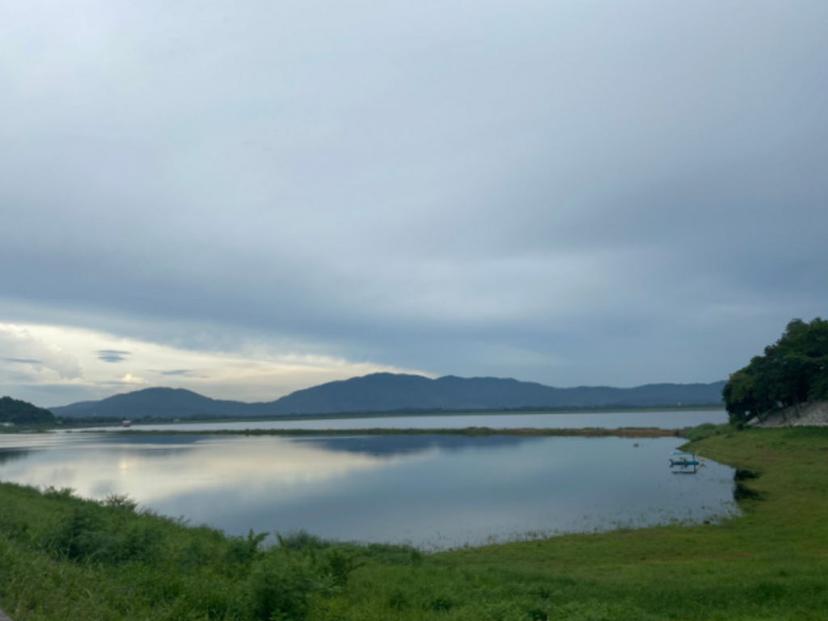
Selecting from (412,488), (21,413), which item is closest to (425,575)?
(412,488)

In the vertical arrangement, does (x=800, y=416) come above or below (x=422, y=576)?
above

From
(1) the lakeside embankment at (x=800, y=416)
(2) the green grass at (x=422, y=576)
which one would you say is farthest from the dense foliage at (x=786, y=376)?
(2) the green grass at (x=422, y=576)

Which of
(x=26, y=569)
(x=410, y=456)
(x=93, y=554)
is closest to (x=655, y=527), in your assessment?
(x=93, y=554)

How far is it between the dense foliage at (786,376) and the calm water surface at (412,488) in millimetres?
8539

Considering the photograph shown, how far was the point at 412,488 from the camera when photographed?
4044 centimetres

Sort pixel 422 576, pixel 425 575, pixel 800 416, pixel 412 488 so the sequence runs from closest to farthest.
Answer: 1. pixel 422 576
2. pixel 425 575
3. pixel 412 488
4. pixel 800 416

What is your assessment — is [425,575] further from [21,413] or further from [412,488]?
[21,413]

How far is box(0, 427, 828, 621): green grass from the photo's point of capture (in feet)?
31.1

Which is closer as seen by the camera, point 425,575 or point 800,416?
point 425,575

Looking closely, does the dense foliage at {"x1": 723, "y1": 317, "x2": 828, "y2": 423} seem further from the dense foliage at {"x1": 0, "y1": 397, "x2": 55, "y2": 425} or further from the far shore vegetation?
the dense foliage at {"x1": 0, "y1": 397, "x2": 55, "y2": 425}

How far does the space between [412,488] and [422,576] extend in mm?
25156

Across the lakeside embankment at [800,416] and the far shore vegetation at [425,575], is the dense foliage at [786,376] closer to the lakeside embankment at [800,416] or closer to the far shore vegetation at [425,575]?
the lakeside embankment at [800,416]

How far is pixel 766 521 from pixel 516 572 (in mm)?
11952

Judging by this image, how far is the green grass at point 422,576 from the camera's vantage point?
948 centimetres
